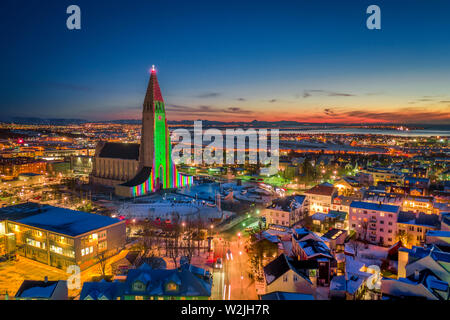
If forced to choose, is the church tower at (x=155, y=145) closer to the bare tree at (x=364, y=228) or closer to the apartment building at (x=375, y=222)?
the apartment building at (x=375, y=222)

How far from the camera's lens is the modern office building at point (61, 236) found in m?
17.6

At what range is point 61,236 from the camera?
58.0 feet

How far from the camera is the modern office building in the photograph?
17.6m

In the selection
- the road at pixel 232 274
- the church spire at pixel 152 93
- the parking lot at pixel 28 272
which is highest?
the church spire at pixel 152 93

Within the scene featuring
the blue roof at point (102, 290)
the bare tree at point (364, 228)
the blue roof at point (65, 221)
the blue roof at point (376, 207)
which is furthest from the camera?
the bare tree at point (364, 228)

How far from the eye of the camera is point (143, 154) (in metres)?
35.8

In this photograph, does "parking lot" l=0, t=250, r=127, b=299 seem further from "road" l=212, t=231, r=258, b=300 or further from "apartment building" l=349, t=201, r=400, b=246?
"apartment building" l=349, t=201, r=400, b=246

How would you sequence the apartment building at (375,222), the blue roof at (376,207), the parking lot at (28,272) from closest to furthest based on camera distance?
the parking lot at (28,272)
the apartment building at (375,222)
the blue roof at (376,207)

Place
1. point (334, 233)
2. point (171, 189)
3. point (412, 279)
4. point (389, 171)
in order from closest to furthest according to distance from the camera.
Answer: point (412, 279) < point (334, 233) < point (171, 189) < point (389, 171)

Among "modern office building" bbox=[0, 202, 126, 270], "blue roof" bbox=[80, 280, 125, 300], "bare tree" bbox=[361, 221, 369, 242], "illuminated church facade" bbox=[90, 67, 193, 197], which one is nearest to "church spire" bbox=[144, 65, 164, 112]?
"illuminated church facade" bbox=[90, 67, 193, 197]

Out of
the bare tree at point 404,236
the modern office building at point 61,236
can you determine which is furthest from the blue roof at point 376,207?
the modern office building at point 61,236
